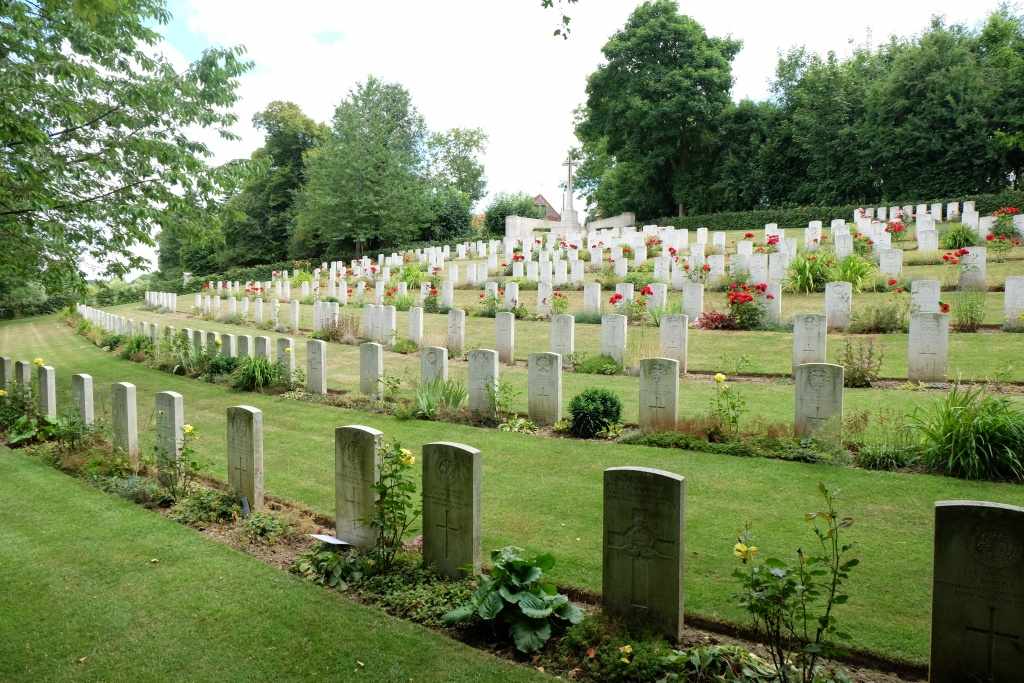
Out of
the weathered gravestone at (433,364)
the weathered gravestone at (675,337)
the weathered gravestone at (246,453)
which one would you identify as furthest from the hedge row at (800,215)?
the weathered gravestone at (246,453)

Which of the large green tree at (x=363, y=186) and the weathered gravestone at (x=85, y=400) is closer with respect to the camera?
the weathered gravestone at (x=85, y=400)

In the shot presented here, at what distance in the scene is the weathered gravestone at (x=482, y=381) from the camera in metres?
10.8

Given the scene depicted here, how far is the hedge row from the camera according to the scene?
33125 millimetres

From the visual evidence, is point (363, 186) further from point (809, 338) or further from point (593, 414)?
point (593, 414)

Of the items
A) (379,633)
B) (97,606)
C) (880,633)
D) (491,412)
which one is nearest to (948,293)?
(491,412)

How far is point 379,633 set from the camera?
498 cm

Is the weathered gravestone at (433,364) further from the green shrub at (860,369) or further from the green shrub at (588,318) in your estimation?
the green shrub at (588,318)

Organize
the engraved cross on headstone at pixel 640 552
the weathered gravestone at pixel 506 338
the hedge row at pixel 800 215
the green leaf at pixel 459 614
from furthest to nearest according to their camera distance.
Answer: the hedge row at pixel 800 215 < the weathered gravestone at pixel 506 338 < the green leaf at pixel 459 614 < the engraved cross on headstone at pixel 640 552

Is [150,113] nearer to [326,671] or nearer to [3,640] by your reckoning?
[3,640]

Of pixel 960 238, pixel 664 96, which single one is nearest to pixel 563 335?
pixel 960 238

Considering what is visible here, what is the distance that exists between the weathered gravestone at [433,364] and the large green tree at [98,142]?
6.22m

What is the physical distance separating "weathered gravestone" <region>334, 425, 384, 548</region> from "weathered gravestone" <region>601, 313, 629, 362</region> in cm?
803

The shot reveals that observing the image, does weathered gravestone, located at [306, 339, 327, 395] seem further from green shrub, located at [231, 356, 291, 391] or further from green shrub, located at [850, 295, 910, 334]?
green shrub, located at [850, 295, 910, 334]

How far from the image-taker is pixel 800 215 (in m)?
39.0
